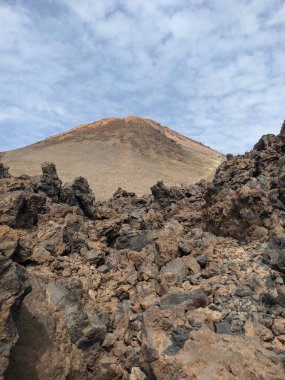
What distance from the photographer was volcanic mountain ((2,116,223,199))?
44281 mm

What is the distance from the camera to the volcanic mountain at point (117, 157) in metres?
44.3

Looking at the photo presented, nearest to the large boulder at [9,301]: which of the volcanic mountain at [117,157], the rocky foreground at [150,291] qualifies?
the rocky foreground at [150,291]

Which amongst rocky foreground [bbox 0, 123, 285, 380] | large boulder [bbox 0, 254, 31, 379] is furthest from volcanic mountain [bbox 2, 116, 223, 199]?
large boulder [bbox 0, 254, 31, 379]

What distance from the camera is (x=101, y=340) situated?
6.87 metres

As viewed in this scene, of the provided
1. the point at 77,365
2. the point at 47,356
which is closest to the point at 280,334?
the point at 77,365

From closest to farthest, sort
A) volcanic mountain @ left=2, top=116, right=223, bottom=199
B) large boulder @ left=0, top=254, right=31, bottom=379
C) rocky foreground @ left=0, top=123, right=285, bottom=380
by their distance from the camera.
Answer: large boulder @ left=0, top=254, right=31, bottom=379, rocky foreground @ left=0, top=123, right=285, bottom=380, volcanic mountain @ left=2, top=116, right=223, bottom=199

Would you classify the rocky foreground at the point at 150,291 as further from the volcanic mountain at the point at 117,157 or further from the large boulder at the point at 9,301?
the volcanic mountain at the point at 117,157

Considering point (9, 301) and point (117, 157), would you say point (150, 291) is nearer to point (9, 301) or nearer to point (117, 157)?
point (9, 301)

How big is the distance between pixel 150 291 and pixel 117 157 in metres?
47.5

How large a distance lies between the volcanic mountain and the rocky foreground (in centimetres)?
2352

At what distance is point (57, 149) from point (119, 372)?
184ft

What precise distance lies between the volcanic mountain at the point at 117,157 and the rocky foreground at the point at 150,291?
23521 mm

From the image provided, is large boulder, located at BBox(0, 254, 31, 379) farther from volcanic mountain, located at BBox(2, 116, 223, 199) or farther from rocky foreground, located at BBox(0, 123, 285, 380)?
volcanic mountain, located at BBox(2, 116, 223, 199)

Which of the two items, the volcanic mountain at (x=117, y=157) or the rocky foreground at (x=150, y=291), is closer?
the rocky foreground at (x=150, y=291)
